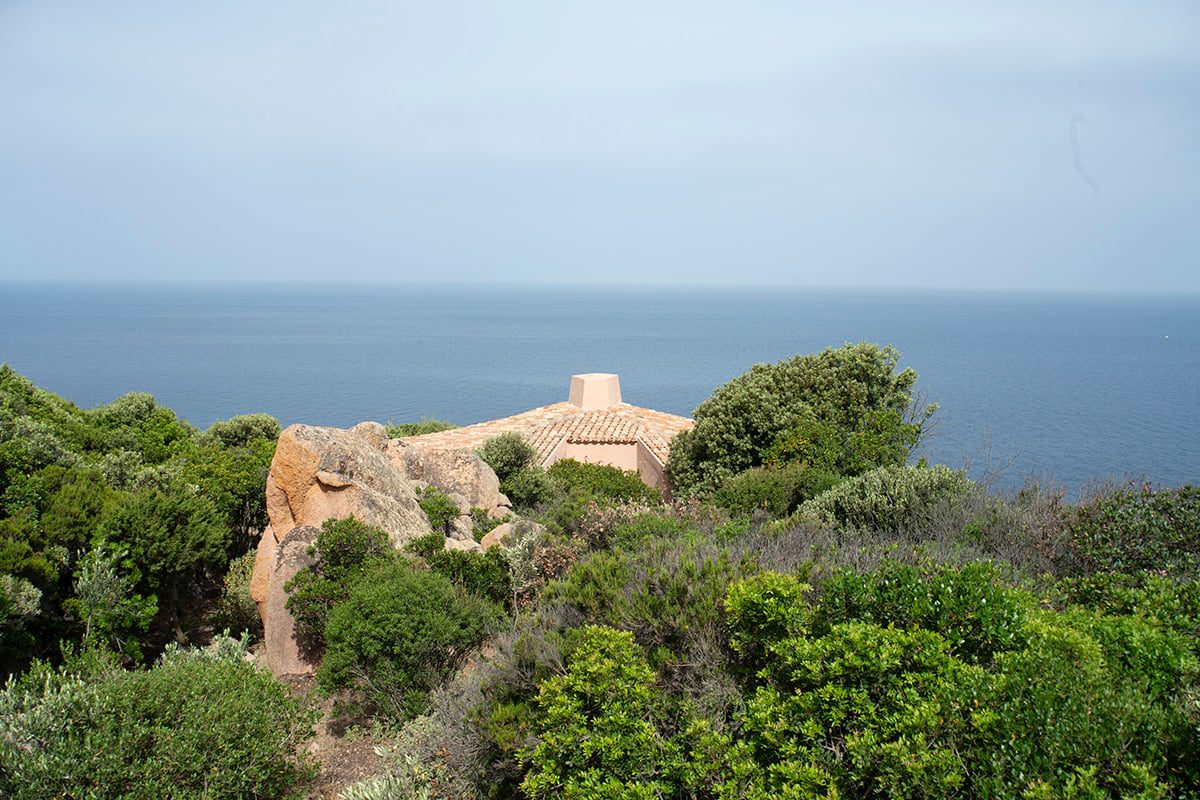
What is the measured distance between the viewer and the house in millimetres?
21281

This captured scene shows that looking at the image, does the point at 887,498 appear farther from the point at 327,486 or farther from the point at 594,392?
the point at 594,392

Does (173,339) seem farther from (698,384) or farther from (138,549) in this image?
(138,549)

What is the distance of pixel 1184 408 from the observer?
2484 inches

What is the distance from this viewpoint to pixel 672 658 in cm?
584

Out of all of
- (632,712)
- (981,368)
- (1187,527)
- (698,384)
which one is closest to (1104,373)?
(981,368)

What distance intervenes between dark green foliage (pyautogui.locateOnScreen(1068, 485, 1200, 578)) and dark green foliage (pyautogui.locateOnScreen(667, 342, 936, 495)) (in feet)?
20.2

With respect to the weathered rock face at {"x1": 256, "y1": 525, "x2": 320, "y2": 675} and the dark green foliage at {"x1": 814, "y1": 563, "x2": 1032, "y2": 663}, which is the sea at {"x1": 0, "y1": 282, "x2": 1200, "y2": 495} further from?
the weathered rock face at {"x1": 256, "y1": 525, "x2": 320, "y2": 675}

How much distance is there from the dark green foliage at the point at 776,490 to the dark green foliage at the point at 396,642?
6.24 meters

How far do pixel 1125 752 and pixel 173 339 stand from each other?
5340 inches

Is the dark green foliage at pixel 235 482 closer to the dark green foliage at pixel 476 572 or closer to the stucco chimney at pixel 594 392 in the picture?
the dark green foliage at pixel 476 572

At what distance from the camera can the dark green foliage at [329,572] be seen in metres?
8.71

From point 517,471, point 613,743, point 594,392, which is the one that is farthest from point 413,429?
point 613,743

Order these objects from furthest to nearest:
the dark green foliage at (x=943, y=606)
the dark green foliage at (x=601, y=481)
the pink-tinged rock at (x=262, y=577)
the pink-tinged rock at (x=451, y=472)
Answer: the dark green foliage at (x=601, y=481)
the pink-tinged rock at (x=451, y=472)
the pink-tinged rock at (x=262, y=577)
the dark green foliage at (x=943, y=606)

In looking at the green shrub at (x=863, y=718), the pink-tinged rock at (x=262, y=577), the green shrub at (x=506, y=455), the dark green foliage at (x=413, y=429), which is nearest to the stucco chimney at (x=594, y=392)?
the dark green foliage at (x=413, y=429)
